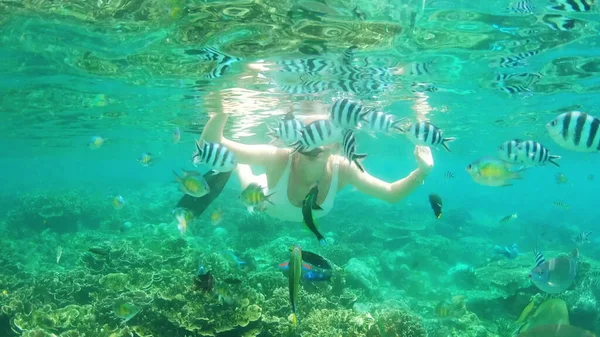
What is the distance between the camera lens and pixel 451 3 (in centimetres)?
930

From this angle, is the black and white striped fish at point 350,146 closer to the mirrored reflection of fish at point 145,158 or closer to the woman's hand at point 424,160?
the woman's hand at point 424,160

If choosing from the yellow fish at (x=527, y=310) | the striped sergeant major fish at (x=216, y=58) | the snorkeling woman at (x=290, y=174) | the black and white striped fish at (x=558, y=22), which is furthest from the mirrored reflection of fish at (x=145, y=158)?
the black and white striped fish at (x=558, y=22)

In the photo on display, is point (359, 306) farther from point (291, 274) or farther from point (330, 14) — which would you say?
point (291, 274)

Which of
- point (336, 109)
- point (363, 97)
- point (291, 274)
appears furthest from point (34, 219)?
point (291, 274)

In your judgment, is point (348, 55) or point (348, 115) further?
point (348, 55)

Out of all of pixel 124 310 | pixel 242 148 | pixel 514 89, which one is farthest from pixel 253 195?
pixel 514 89

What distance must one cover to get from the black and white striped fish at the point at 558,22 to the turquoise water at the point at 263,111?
94 mm

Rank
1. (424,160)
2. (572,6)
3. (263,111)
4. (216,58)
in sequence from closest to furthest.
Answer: (424,160) < (572,6) < (216,58) < (263,111)

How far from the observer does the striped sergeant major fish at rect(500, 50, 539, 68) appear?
12.8m

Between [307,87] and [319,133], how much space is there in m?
12.6

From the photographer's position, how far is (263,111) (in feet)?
72.9

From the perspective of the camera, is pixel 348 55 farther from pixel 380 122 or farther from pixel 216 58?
pixel 380 122

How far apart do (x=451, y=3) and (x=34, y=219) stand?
2571 cm

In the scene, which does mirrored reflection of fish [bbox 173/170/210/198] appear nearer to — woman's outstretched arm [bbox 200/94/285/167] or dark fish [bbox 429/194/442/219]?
woman's outstretched arm [bbox 200/94/285/167]
